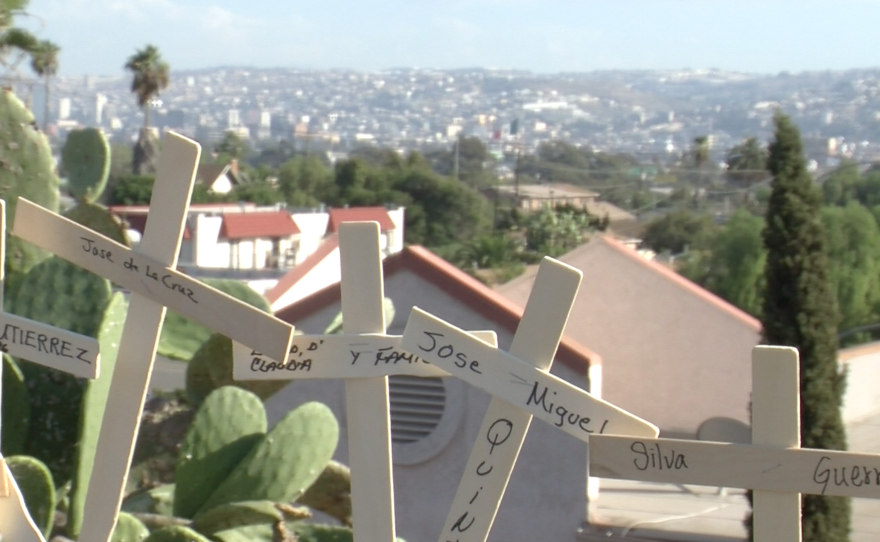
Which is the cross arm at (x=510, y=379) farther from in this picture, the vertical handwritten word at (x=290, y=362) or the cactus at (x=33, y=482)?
the cactus at (x=33, y=482)

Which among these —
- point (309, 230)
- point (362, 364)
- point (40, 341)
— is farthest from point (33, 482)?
point (309, 230)

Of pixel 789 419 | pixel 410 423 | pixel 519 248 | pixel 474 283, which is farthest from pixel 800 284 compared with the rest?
pixel 519 248

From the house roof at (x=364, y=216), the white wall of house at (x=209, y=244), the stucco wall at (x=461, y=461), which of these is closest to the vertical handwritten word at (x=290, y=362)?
the stucco wall at (x=461, y=461)

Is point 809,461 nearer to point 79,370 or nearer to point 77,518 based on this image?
point 79,370

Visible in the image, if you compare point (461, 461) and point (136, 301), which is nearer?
point (136, 301)

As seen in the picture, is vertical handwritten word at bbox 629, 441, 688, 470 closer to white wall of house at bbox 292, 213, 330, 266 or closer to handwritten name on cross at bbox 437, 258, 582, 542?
handwritten name on cross at bbox 437, 258, 582, 542

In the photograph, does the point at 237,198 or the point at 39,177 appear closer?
the point at 39,177

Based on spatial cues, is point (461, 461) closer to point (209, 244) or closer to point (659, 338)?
point (659, 338)
